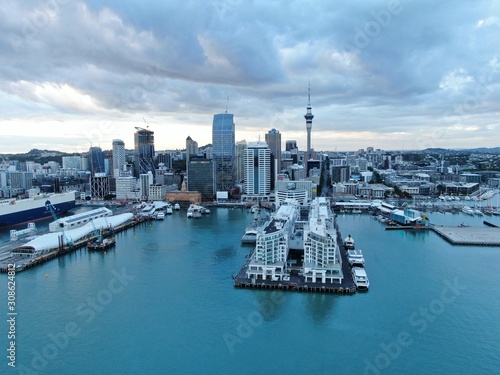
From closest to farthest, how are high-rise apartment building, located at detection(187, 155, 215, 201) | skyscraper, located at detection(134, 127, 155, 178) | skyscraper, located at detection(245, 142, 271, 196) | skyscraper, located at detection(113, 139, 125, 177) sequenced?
skyscraper, located at detection(245, 142, 271, 196), high-rise apartment building, located at detection(187, 155, 215, 201), skyscraper, located at detection(134, 127, 155, 178), skyscraper, located at detection(113, 139, 125, 177)

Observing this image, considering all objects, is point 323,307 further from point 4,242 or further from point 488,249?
point 4,242

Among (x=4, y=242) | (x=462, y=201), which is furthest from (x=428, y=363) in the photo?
(x=462, y=201)

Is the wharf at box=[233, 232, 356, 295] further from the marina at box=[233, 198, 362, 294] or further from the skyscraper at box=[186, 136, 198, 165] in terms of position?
the skyscraper at box=[186, 136, 198, 165]

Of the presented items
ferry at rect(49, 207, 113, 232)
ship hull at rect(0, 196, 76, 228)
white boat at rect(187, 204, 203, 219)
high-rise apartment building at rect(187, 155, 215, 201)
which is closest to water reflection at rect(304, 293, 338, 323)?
ferry at rect(49, 207, 113, 232)

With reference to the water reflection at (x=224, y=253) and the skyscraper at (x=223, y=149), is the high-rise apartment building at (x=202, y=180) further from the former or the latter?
the water reflection at (x=224, y=253)

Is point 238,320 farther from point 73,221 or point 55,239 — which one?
point 73,221
